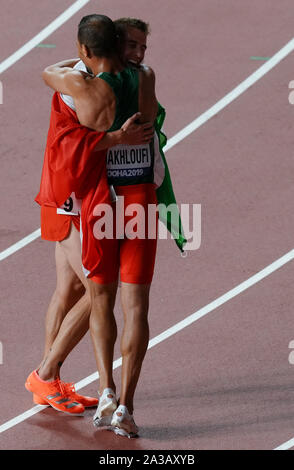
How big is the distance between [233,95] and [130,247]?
519 cm

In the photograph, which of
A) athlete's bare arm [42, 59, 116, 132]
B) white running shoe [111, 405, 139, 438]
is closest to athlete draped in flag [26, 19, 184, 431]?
white running shoe [111, 405, 139, 438]

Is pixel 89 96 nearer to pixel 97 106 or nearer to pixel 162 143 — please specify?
pixel 97 106

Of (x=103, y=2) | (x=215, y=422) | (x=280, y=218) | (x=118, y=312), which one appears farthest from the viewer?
(x=103, y=2)

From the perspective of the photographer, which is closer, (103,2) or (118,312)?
(118,312)

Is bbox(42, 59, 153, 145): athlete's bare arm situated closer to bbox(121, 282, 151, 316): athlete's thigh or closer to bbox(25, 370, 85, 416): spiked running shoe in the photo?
bbox(121, 282, 151, 316): athlete's thigh

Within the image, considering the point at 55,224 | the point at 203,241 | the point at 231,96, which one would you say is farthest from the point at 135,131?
the point at 231,96

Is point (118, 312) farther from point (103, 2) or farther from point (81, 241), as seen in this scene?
point (103, 2)

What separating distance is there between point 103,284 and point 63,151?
84 cm

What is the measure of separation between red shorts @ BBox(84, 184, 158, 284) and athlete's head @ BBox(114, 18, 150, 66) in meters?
0.77

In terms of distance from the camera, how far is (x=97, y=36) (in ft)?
23.3

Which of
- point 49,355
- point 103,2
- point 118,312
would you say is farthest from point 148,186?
point 103,2

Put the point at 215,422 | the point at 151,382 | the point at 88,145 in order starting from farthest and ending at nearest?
the point at 151,382
the point at 215,422
the point at 88,145

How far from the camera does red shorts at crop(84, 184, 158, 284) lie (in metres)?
7.38

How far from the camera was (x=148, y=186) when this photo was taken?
7445 mm
